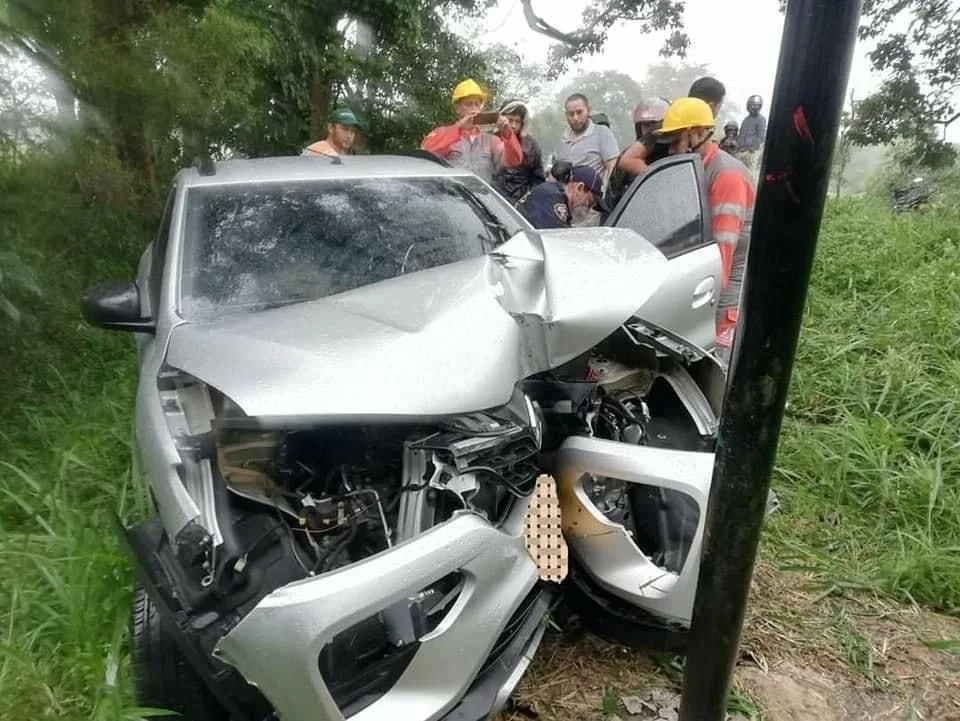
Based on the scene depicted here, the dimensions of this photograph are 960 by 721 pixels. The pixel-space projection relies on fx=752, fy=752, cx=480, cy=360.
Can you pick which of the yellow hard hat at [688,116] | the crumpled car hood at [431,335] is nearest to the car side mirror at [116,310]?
the crumpled car hood at [431,335]

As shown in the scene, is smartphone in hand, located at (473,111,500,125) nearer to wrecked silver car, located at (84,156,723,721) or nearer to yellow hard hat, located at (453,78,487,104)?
yellow hard hat, located at (453,78,487,104)

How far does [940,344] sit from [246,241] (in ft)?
12.7

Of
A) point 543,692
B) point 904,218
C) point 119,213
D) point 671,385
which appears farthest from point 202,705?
point 904,218

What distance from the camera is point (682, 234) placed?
282cm

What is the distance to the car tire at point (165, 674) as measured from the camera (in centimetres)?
197

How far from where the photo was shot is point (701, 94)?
452cm

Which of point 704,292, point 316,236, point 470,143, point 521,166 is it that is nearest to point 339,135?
point 470,143

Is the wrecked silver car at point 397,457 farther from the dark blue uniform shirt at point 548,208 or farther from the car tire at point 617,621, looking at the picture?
the dark blue uniform shirt at point 548,208

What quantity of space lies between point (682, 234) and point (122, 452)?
2697 millimetres

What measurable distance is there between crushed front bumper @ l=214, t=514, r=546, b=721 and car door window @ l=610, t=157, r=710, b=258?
4.74 feet

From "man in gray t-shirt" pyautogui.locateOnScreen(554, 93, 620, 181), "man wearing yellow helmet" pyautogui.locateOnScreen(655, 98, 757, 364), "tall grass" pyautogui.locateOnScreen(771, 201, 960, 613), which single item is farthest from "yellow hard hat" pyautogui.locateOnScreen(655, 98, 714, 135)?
"man in gray t-shirt" pyautogui.locateOnScreen(554, 93, 620, 181)

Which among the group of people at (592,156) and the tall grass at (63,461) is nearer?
the tall grass at (63,461)

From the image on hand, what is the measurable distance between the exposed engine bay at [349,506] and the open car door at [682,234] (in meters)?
0.64

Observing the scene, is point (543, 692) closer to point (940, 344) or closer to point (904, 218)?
point (940, 344)
